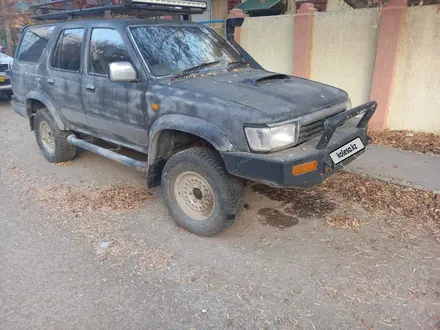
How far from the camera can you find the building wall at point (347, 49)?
6.40 m

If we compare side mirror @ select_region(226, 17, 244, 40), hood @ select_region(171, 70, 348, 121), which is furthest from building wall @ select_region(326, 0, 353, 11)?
hood @ select_region(171, 70, 348, 121)

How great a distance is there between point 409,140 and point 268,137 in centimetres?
413

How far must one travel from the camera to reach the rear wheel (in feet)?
17.4

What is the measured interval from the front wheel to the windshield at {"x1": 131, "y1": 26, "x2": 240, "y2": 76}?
3.17ft

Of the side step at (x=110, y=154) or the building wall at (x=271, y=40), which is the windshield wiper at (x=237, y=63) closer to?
the side step at (x=110, y=154)

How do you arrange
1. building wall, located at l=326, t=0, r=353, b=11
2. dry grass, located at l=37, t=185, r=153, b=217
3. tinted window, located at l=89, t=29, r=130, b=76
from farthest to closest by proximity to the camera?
building wall, located at l=326, t=0, r=353, b=11, dry grass, located at l=37, t=185, r=153, b=217, tinted window, located at l=89, t=29, r=130, b=76

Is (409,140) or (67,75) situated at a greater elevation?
(67,75)

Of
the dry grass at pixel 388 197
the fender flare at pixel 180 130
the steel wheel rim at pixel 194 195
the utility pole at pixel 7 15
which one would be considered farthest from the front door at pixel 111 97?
the utility pole at pixel 7 15

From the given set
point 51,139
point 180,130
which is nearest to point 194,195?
point 180,130

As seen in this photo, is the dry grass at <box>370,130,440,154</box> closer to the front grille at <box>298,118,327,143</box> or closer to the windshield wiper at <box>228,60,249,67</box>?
the windshield wiper at <box>228,60,249,67</box>

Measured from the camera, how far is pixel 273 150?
300cm

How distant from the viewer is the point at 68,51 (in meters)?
4.71

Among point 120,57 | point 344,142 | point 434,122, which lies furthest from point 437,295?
point 434,122

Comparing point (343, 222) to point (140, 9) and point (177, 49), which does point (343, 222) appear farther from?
point (140, 9)
